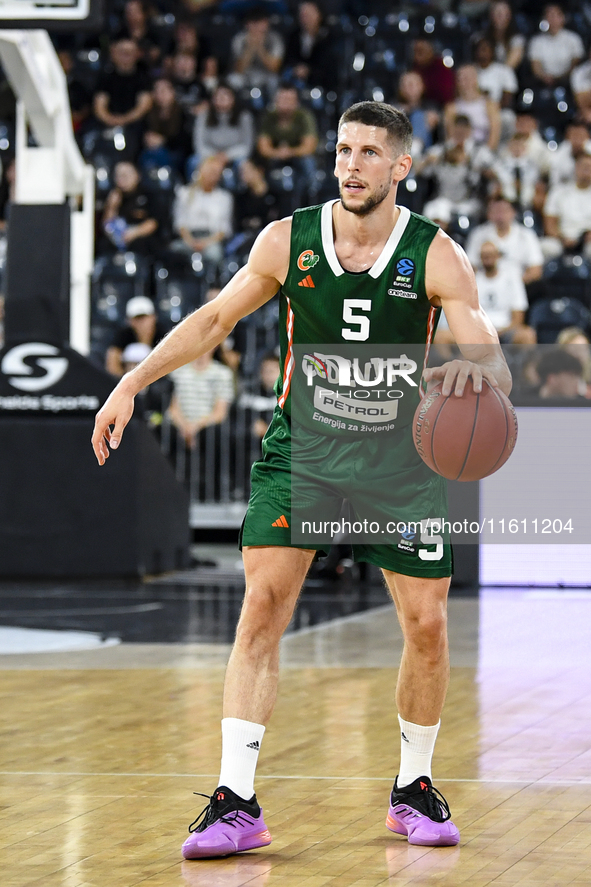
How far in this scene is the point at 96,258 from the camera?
53.9ft

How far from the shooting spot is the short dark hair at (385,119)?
4.00 m

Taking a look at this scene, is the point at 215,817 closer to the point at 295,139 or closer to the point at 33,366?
the point at 33,366

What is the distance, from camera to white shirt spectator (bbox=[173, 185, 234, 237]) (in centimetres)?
1609

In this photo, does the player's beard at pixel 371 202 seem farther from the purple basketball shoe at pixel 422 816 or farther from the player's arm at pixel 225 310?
the purple basketball shoe at pixel 422 816

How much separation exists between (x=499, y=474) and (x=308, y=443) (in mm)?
6422

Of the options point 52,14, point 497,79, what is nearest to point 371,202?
point 52,14

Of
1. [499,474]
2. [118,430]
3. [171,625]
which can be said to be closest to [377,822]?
[118,430]

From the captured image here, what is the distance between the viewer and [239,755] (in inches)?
154

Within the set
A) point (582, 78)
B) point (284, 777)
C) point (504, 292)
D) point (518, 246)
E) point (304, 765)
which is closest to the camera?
point (284, 777)

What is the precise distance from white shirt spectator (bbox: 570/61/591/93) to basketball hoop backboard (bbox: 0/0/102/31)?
28.2 feet

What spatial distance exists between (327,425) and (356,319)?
332 mm

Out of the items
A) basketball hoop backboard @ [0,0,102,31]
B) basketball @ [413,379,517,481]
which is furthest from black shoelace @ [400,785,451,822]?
basketball hoop backboard @ [0,0,102,31]

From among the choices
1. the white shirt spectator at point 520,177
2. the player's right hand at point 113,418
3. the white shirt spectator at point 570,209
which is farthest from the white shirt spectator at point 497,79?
the player's right hand at point 113,418

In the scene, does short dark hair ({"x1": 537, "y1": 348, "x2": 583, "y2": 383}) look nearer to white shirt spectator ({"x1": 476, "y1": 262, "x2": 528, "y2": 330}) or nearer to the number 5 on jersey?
white shirt spectator ({"x1": 476, "y1": 262, "x2": 528, "y2": 330})
